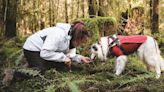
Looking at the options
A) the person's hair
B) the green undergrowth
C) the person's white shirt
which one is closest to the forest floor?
the green undergrowth

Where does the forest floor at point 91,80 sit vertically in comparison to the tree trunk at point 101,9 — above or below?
below

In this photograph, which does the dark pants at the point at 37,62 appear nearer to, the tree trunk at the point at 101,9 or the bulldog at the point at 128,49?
the bulldog at the point at 128,49

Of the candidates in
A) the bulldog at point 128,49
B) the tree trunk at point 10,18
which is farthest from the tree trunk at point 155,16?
the bulldog at point 128,49

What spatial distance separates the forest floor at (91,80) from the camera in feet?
16.9

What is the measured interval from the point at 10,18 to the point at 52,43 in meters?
6.08

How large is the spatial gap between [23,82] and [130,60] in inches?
93.3

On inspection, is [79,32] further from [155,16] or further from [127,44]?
[155,16]

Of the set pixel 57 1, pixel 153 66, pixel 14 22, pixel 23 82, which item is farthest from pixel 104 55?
pixel 57 1

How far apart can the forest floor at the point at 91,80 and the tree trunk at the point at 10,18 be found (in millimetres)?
4280

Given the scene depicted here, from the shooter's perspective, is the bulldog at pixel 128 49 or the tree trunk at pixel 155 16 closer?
the bulldog at pixel 128 49

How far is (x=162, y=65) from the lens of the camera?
6.36 meters

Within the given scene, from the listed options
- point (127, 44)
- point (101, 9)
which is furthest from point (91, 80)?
point (101, 9)

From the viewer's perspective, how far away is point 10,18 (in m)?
11.4

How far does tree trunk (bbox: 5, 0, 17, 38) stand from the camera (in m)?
11.2
